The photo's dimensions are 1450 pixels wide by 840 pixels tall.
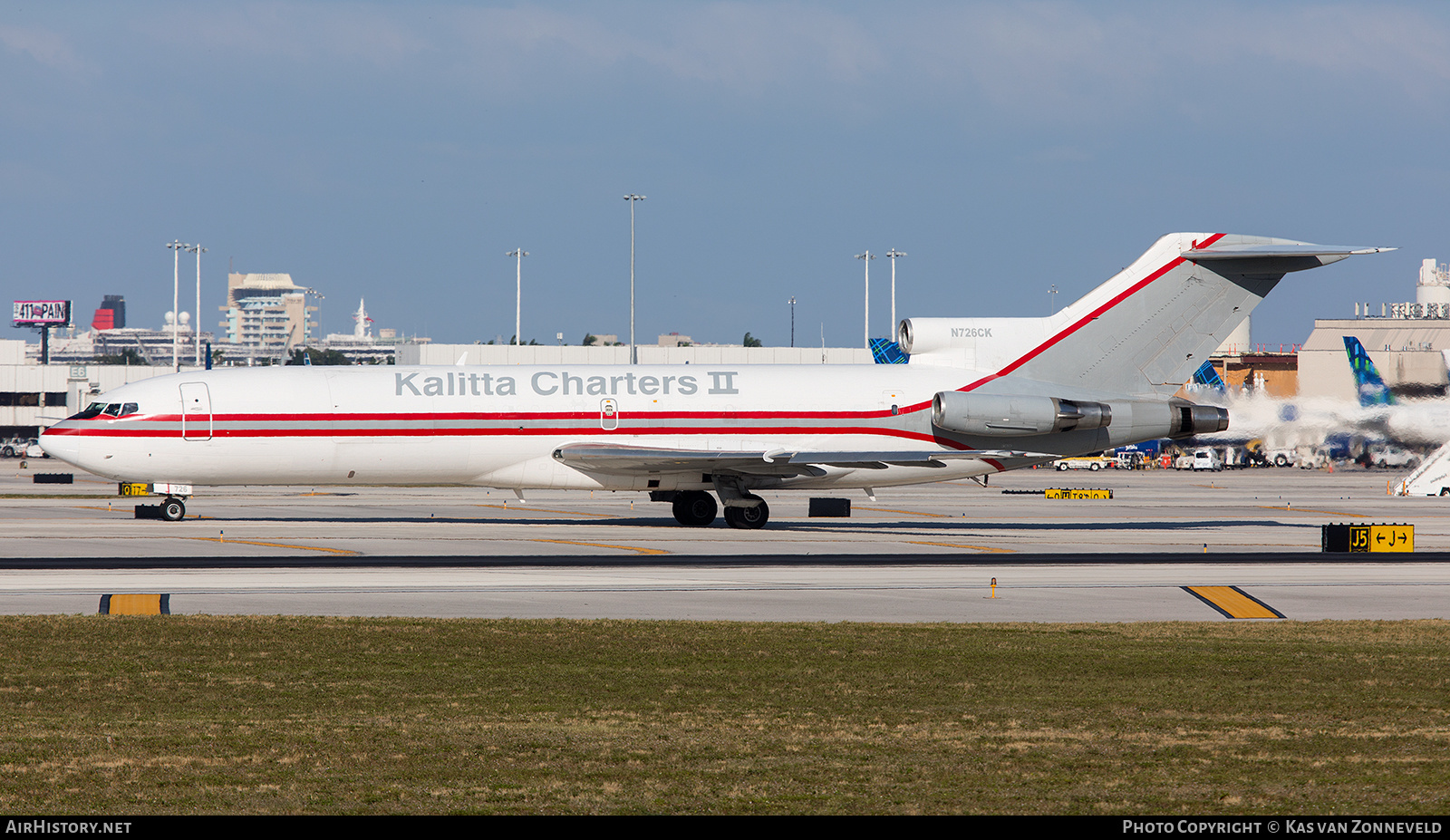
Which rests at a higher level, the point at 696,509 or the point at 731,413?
the point at 731,413

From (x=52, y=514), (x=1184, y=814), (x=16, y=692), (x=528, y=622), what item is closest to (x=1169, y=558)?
(x=528, y=622)

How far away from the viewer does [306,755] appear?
11.3 meters

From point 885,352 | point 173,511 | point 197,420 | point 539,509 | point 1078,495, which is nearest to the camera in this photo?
point 197,420

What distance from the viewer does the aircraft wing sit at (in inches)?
1447

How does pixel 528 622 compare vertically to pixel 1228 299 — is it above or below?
below

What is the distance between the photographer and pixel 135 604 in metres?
21.3

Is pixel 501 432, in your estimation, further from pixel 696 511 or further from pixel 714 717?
pixel 714 717

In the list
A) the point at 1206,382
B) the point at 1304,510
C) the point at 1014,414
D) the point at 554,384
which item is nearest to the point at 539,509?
the point at 554,384

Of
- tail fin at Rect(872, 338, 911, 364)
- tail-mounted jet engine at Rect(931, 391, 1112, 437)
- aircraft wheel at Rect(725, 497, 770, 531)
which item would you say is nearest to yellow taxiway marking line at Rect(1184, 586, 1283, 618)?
tail-mounted jet engine at Rect(931, 391, 1112, 437)

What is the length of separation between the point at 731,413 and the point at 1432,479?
38240 millimetres

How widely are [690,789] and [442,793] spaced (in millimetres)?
1870
